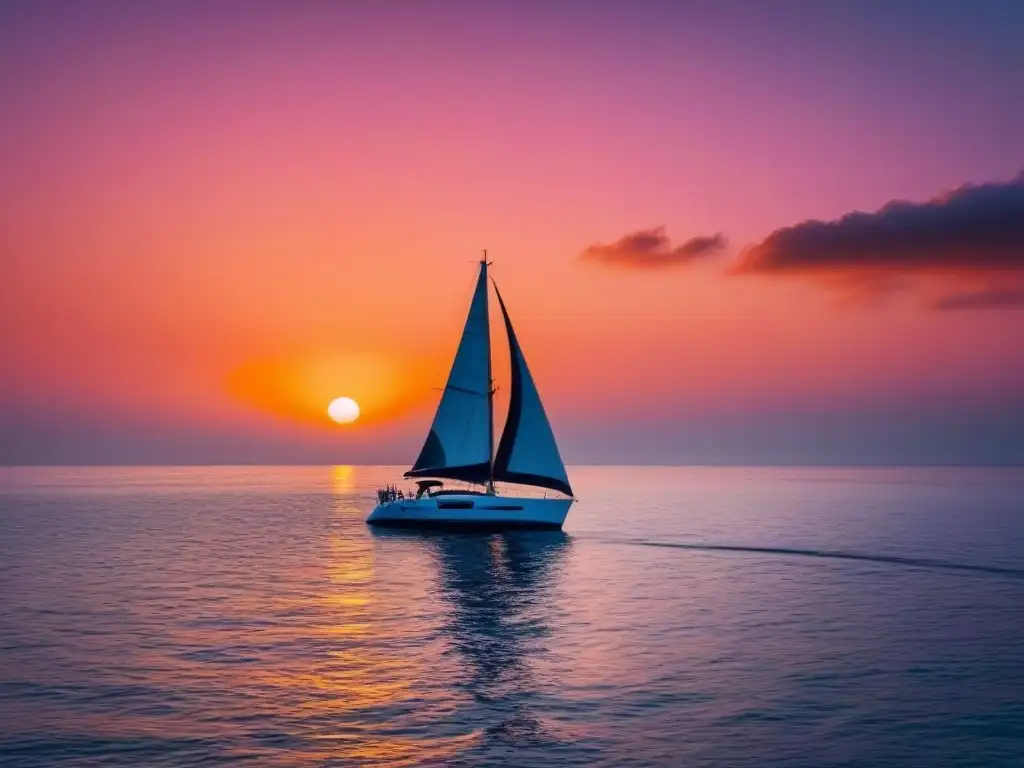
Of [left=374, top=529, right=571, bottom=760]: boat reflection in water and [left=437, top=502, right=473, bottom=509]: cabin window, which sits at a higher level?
[left=437, top=502, right=473, bottom=509]: cabin window

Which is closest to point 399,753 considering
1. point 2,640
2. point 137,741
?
point 137,741

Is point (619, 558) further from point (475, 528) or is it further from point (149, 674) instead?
point (149, 674)

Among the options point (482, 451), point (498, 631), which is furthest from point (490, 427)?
point (498, 631)

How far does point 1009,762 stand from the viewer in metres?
20.1

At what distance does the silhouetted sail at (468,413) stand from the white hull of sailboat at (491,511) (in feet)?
7.61

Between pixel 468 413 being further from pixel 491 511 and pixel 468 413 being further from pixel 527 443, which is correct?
pixel 491 511

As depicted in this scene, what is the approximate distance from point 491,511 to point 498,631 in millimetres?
31827

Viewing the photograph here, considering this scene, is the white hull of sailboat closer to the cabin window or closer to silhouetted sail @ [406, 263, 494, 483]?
the cabin window

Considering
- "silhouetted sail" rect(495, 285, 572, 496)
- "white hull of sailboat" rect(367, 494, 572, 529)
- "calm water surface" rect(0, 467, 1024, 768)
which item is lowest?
"calm water surface" rect(0, 467, 1024, 768)

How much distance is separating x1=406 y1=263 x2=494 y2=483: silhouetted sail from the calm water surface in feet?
22.1

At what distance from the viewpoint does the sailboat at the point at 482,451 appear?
67625mm

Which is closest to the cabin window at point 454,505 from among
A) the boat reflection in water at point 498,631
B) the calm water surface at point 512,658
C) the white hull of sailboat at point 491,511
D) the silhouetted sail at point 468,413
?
the white hull of sailboat at point 491,511

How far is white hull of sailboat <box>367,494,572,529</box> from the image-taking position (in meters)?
67.1

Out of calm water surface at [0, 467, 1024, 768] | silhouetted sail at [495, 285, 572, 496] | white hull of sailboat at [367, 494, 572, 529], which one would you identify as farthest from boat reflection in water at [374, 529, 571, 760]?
silhouetted sail at [495, 285, 572, 496]
